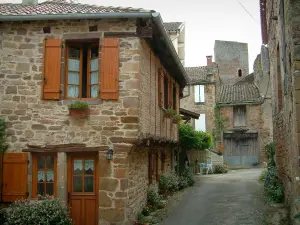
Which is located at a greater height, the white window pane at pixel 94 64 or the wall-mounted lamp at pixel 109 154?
the white window pane at pixel 94 64

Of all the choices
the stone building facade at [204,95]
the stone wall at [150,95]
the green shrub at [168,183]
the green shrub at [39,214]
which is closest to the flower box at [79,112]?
the stone wall at [150,95]

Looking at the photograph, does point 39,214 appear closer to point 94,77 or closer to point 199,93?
point 94,77

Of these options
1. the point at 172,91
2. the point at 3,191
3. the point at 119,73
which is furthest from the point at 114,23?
the point at 172,91

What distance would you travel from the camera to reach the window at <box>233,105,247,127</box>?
26859 millimetres

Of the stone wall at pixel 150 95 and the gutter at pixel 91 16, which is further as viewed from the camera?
the stone wall at pixel 150 95

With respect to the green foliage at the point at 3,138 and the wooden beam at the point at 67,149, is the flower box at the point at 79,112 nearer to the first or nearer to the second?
the wooden beam at the point at 67,149

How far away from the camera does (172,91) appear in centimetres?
1470

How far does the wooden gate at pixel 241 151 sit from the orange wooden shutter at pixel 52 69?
67.3 feet

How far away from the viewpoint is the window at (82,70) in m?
8.83

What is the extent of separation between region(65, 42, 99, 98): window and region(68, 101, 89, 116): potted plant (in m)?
0.44

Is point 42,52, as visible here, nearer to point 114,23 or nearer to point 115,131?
point 114,23

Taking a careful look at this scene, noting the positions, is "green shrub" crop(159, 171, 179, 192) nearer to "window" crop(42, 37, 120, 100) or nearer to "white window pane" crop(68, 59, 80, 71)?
"window" crop(42, 37, 120, 100)

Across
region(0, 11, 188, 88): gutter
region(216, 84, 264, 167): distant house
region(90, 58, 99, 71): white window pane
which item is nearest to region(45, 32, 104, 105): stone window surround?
region(0, 11, 188, 88): gutter

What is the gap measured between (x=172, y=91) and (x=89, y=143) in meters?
6.83
